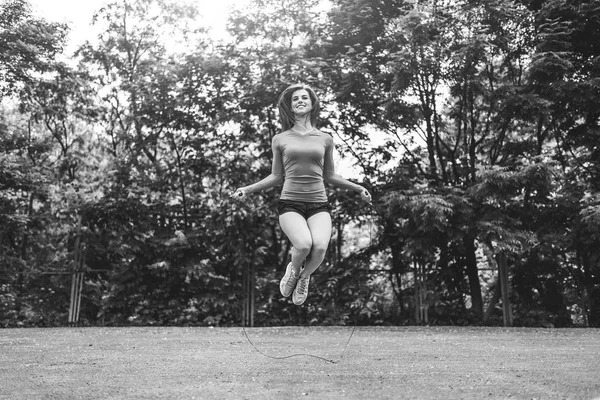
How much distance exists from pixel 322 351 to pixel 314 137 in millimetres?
3164

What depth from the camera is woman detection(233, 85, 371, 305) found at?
15.9ft

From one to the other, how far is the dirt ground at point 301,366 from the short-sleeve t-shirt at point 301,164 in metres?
1.57

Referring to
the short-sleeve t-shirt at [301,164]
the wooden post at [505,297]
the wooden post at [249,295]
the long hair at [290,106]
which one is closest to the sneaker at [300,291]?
the short-sleeve t-shirt at [301,164]

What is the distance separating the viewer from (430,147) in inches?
504

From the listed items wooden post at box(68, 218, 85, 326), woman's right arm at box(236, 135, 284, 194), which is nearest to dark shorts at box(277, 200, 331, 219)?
woman's right arm at box(236, 135, 284, 194)

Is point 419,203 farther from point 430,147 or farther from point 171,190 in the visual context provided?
point 171,190

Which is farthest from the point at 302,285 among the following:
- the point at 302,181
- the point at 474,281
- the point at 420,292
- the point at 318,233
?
the point at 474,281

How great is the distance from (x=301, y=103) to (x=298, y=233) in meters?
1.19

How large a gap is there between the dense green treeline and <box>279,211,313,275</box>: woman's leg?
6177 millimetres

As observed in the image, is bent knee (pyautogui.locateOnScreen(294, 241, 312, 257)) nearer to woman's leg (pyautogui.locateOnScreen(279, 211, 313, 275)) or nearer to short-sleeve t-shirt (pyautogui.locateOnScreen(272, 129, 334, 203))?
woman's leg (pyautogui.locateOnScreen(279, 211, 313, 275))

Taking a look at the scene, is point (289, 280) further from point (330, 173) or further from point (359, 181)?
point (359, 181)

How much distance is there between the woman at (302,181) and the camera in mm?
4836

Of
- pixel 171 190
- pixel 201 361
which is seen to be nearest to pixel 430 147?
pixel 171 190

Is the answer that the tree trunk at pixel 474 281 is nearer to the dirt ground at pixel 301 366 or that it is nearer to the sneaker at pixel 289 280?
the dirt ground at pixel 301 366
